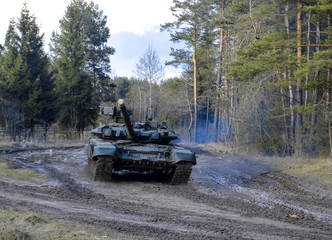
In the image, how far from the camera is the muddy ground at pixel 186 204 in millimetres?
5461

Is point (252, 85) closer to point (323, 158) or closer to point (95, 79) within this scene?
point (323, 158)

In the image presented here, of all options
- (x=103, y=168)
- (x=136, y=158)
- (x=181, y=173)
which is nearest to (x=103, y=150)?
(x=103, y=168)

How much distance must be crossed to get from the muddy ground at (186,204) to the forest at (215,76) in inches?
152

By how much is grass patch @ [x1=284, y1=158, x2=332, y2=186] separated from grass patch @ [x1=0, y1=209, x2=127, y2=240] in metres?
8.21

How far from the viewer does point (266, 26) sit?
17859mm

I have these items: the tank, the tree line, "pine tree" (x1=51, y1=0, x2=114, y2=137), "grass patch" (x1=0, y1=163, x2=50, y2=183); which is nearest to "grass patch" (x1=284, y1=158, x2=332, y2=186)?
the tank

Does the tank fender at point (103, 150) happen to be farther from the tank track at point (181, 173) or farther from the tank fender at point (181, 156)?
the tank track at point (181, 173)

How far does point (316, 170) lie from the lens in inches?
527

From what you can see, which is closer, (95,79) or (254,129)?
(254,129)

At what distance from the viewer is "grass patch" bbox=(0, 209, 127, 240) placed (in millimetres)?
4465

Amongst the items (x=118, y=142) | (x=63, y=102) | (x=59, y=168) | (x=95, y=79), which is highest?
(x=95, y=79)

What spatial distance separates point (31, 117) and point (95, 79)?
12.7 metres

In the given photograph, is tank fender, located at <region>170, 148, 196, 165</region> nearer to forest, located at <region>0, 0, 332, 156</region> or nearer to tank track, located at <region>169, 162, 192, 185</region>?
tank track, located at <region>169, 162, 192, 185</region>

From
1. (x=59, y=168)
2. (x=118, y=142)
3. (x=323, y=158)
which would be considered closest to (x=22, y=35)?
(x=59, y=168)
